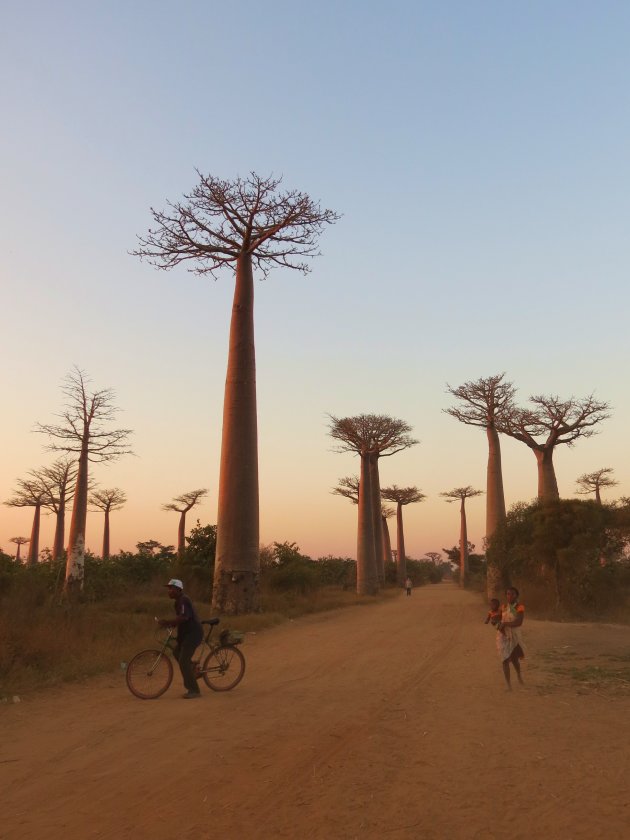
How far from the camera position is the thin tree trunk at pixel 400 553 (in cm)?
4732

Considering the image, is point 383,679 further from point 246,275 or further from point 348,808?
point 246,275

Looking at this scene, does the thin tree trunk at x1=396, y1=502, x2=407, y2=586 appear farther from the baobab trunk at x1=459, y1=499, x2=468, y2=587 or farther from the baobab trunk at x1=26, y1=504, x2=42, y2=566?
the baobab trunk at x1=26, y1=504, x2=42, y2=566

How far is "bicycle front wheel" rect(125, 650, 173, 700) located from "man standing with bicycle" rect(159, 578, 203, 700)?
0.17m

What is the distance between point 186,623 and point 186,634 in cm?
11

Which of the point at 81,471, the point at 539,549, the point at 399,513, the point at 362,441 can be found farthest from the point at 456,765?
the point at 399,513

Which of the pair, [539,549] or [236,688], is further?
[539,549]

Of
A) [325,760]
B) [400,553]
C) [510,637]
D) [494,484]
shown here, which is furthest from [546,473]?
[400,553]

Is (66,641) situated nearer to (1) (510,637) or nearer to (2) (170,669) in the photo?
(2) (170,669)

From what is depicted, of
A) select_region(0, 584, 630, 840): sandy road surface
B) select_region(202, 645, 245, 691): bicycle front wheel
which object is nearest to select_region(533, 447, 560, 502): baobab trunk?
select_region(0, 584, 630, 840): sandy road surface

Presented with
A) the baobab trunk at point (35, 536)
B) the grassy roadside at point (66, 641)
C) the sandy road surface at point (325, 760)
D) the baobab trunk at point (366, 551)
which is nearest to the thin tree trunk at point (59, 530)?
the baobab trunk at point (35, 536)

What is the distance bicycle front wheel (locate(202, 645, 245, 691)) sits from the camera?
7.04 metres

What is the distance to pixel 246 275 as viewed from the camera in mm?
17094

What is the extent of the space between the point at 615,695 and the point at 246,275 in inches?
521

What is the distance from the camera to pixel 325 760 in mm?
4477
